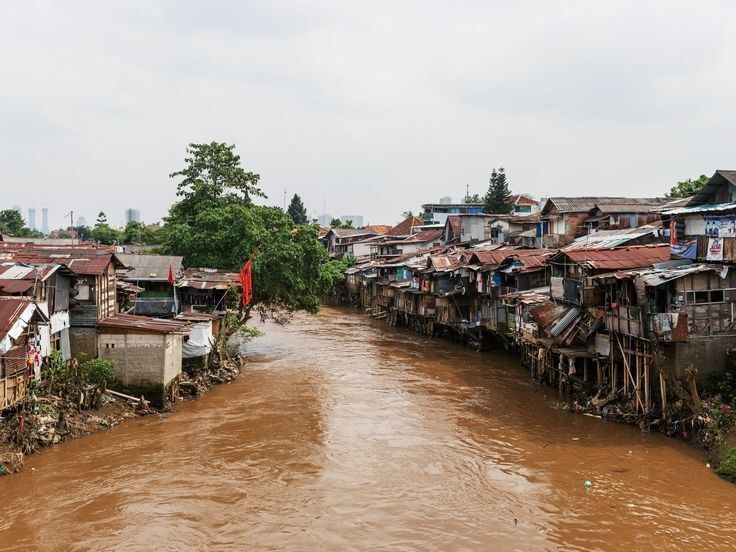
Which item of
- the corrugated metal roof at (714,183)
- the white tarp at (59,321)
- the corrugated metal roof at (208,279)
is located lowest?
the white tarp at (59,321)

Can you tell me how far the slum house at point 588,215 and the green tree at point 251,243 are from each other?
47.7 feet

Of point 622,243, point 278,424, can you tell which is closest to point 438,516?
point 278,424

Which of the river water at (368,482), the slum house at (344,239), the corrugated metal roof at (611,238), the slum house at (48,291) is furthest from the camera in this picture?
the slum house at (344,239)

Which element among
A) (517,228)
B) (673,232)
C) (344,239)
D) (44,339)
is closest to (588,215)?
(517,228)

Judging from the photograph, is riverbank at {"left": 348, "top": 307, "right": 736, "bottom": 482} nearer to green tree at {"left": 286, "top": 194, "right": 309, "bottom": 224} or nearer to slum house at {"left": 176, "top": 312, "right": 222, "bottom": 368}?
slum house at {"left": 176, "top": 312, "right": 222, "bottom": 368}

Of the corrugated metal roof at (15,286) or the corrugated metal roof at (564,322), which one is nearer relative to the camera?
the corrugated metal roof at (15,286)

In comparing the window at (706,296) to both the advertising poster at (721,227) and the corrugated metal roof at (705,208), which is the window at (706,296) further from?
the corrugated metal roof at (705,208)

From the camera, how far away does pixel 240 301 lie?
33438 mm

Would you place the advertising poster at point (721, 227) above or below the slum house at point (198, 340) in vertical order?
above

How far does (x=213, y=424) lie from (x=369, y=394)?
7.39 metres

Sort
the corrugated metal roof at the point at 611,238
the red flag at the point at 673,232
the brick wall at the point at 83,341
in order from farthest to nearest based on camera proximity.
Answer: the corrugated metal roof at the point at 611,238 → the red flag at the point at 673,232 → the brick wall at the point at 83,341

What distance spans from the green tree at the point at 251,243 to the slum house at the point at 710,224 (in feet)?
61.7

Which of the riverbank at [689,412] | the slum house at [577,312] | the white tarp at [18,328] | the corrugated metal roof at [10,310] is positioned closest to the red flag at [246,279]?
the slum house at [577,312]

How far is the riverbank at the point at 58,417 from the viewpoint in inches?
667
